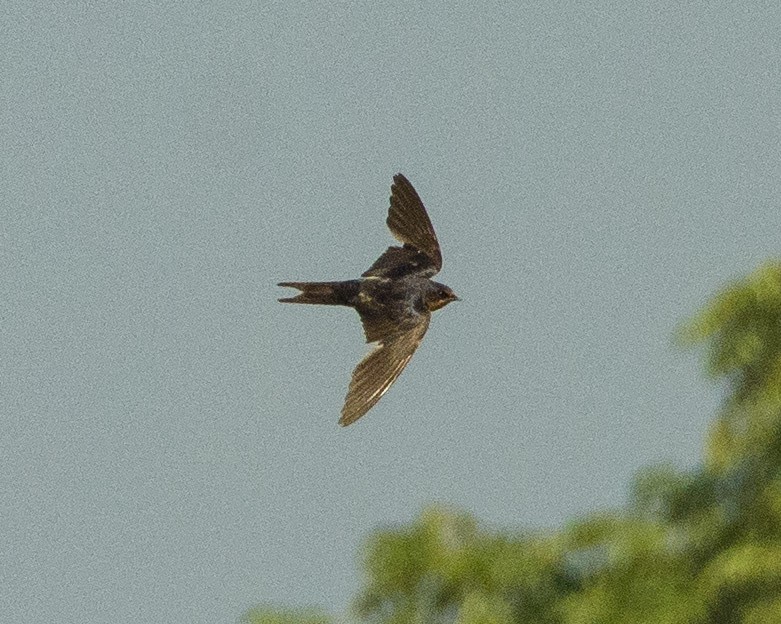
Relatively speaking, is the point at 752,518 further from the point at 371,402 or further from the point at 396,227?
the point at 371,402

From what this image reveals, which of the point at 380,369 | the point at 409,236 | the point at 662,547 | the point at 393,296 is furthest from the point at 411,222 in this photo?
the point at 662,547

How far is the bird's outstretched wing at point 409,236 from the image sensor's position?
15.5m

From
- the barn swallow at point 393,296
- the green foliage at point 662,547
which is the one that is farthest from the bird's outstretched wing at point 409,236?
the green foliage at point 662,547

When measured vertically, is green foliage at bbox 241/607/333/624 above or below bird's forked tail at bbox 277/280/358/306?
above

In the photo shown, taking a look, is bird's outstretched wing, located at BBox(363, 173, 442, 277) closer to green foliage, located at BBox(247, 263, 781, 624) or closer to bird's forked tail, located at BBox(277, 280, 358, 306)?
bird's forked tail, located at BBox(277, 280, 358, 306)

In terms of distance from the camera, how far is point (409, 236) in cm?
1571

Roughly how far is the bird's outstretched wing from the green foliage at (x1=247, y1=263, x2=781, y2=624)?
4.42 m

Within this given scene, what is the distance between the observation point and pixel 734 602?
1956 centimetres

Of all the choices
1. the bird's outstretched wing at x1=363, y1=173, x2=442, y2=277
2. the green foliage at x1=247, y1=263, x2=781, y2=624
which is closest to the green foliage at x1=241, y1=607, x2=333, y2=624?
the green foliage at x1=247, y1=263, x2=781, y2=624

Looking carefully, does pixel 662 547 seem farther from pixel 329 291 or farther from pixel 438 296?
pixel 329 291

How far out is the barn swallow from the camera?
546 inches

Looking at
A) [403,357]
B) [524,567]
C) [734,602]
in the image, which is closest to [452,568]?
[524,567]

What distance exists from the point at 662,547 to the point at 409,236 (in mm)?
4855

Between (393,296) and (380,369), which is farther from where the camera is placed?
(393,296)
